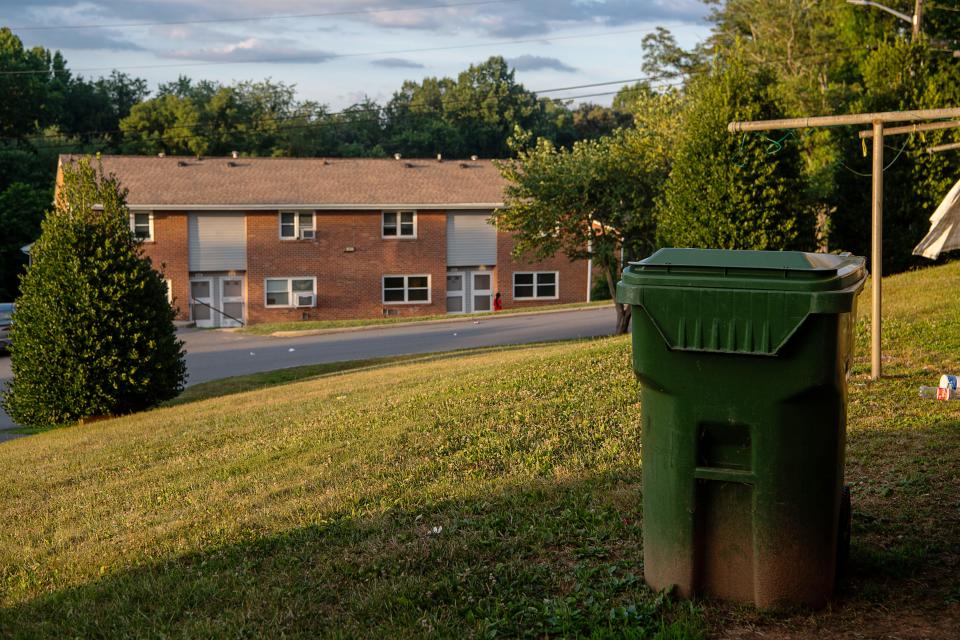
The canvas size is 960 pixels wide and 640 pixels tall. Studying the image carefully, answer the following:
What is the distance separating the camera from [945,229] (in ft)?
34.0

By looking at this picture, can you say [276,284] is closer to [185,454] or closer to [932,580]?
[185,454]

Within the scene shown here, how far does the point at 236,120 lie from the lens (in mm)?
57594

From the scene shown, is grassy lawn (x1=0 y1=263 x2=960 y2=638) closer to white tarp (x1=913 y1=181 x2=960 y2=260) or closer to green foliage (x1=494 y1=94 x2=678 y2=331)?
white tarp (x1=913 y1=181 x2=960 y2=260)

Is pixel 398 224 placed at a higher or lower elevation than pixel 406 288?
higher

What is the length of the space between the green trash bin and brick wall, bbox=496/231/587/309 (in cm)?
3596

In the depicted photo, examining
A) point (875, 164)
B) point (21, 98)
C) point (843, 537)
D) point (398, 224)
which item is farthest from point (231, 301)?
point (843, 537)

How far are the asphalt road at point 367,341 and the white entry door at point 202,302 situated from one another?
5364 millimetres

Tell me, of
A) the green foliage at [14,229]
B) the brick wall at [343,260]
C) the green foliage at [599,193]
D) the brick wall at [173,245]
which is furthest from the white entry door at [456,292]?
the green foliage at [14,229]

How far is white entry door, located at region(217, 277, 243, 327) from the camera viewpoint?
3819cm

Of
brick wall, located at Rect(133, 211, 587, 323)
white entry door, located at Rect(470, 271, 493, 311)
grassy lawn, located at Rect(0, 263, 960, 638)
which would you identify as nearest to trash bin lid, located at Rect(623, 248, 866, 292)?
grassy lawn, located at Rect(0, 263, 960, 638)

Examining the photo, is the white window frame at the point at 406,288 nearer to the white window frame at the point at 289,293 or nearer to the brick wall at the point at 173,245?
the white window frame at the point at 289,293

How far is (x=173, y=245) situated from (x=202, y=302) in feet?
7.84

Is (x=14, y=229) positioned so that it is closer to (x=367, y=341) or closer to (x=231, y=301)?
(x=231, y=301)

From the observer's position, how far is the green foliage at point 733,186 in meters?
18.0
